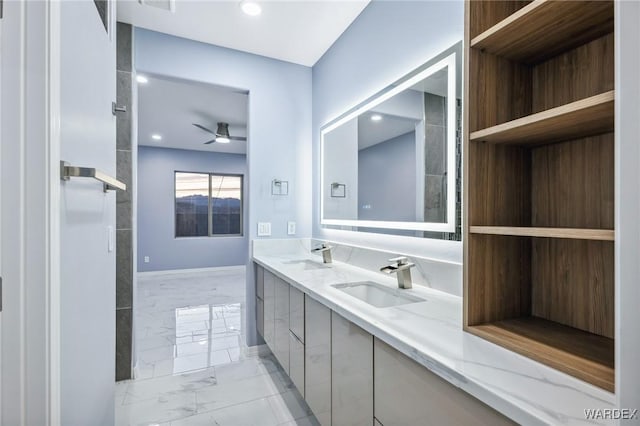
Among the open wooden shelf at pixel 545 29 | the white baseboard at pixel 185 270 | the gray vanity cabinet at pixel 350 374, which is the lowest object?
the white baseboard at pixel 185 270

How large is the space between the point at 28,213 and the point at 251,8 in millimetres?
1971

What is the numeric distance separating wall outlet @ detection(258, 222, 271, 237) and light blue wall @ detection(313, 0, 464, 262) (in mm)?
434

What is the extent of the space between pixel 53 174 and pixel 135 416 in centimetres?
174

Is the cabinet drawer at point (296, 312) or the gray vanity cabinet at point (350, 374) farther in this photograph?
the cabinet drawer at point (296, 312)

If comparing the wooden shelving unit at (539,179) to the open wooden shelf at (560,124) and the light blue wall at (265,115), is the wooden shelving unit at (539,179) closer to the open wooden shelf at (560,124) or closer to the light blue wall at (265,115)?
the open wooden shelf at (560,124)

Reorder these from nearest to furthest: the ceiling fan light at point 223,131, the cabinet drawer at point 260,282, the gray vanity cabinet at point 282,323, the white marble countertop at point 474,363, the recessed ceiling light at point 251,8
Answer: the white marble countertop at point 474,363 → the gray vanity cabinet at point 282,323 → the recessed ceiling light at point 251,8 → the cabinet drawer at point 260,282 → the ceiling fan light at point 223,131

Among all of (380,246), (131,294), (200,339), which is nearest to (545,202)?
(380,246)

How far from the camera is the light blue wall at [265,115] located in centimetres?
242

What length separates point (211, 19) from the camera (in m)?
2.19

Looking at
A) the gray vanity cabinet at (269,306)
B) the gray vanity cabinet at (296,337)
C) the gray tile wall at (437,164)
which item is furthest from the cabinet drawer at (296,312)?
the gray tile wall at (437,164)

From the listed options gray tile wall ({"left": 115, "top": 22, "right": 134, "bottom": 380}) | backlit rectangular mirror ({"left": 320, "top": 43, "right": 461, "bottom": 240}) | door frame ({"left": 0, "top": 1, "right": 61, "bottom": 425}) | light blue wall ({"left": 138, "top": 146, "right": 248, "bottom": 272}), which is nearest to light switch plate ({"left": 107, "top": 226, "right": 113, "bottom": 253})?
door frame ({"left": 0, "top": 1, "right": 61, "bottom": 425})

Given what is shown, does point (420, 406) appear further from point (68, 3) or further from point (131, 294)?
point (131, 294)

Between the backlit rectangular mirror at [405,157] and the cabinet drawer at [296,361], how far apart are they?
0.86 metres

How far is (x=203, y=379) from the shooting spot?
2.19 meters
